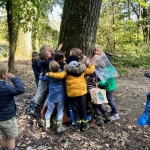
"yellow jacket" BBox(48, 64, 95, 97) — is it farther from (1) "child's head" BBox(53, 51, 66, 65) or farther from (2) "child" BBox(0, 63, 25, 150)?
(2) "child" BBox(0, 63, 25, 150)

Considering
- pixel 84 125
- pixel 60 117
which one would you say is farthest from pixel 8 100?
pixel 84 125

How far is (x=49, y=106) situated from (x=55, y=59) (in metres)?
0.94

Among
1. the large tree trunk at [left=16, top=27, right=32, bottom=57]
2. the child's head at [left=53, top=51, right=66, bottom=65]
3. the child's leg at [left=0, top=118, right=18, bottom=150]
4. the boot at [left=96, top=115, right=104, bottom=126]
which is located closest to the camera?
the child's leg at [left=0, top=118, right=18, bottom=150]

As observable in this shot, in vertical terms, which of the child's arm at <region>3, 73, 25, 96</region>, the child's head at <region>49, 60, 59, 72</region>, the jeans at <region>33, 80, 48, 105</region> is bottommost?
the jeans at <region>33, 80, 48, 105</region>

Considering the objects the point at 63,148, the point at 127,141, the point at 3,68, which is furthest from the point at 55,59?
the point at 127,141

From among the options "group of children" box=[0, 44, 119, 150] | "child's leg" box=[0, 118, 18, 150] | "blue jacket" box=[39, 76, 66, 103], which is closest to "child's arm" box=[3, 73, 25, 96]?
"child's leg" box=[0, 118, 18, 150]

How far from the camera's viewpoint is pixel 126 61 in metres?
14.3

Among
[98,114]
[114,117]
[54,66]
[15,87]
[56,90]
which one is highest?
[54,66]

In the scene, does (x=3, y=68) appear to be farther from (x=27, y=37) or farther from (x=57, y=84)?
(x=27, y=37)

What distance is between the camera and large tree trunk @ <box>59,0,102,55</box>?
Answer: 15.8 feet

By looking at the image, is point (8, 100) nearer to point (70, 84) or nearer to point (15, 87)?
point (15, 87)

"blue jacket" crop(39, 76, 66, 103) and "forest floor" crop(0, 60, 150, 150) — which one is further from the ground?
"blue jacket" crop(39, 76, 66, 103)

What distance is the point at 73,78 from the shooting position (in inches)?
169

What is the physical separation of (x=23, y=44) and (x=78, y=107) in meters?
10.6
